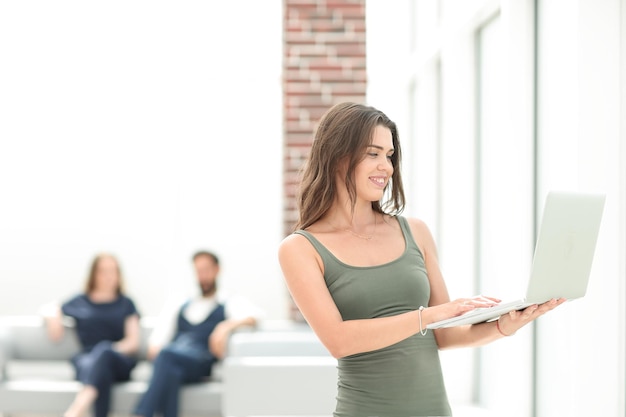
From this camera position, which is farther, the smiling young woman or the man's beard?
the man's beard

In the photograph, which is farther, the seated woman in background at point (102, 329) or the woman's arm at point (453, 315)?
the seated woman in background at point (102, 329)

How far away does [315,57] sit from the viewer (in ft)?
23.1

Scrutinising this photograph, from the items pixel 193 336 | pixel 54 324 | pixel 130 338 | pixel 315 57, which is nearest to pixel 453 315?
pixel 193 336

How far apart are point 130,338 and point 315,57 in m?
2.50

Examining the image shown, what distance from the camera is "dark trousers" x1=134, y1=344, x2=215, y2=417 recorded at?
570 cm

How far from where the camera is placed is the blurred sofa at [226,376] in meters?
4.82

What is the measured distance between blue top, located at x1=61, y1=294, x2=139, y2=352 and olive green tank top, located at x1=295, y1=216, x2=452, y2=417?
447cm

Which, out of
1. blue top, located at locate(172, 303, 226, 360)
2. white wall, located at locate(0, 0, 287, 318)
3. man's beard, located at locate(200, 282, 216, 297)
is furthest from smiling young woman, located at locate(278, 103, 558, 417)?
white wall, located at locate(0, 0, 287, 318)

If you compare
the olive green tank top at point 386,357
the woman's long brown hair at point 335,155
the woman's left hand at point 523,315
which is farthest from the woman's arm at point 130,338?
the woman's left hand at point 523,315

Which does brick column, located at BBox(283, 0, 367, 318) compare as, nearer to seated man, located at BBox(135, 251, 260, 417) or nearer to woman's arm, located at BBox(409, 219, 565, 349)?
seated man, located at BBox(135, 251, 260, 417)

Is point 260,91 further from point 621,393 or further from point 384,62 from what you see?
point 621,393

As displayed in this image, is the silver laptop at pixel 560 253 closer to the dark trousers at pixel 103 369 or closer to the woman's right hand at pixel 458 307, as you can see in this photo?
the woman's right hand at pixel 458 307

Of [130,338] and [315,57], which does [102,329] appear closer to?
[130,338]

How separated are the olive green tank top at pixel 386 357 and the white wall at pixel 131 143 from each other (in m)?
5.28
